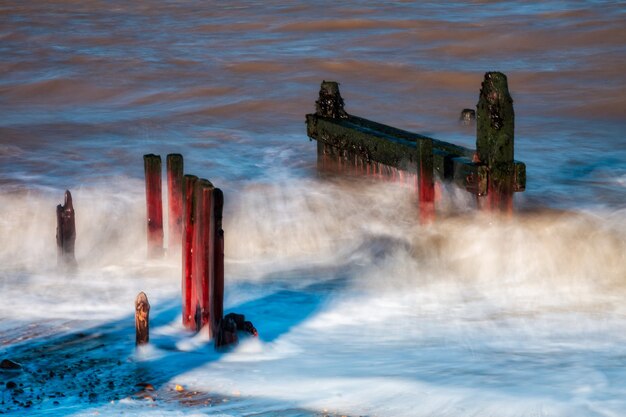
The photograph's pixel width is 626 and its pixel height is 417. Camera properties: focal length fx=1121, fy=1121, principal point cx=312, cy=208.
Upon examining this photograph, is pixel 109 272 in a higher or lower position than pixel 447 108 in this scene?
lower

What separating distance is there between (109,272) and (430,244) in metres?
3.12

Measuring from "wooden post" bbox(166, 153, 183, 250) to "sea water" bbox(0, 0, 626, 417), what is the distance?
170 mm

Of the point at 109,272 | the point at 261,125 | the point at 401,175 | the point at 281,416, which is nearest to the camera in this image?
the point at 281,416

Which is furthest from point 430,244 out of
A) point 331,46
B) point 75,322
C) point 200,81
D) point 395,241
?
point 331,46

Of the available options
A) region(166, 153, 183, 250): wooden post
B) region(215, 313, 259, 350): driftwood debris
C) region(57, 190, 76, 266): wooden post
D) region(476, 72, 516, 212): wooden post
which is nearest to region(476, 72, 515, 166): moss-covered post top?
region(476, 72, 516, 212): wooden post

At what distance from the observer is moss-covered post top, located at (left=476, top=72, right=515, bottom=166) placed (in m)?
9.48

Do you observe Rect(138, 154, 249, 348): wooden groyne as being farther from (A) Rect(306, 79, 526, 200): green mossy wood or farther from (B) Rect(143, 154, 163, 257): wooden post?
(A) Rect(306, 79, 526, 200): green mossy wood

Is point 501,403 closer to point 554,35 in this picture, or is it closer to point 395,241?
point 395,241

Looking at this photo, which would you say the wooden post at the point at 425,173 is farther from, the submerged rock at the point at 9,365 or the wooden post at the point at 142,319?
A: the submerged rock at the point at 9,365

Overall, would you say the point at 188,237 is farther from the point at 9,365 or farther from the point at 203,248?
the point at 9,365

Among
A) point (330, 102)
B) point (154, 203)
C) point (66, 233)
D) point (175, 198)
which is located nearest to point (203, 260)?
point (175, 198)

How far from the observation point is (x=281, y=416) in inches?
273

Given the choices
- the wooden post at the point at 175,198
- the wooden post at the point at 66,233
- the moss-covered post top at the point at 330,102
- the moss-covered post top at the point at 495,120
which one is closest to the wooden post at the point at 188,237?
the wooden post at the point at 175,198

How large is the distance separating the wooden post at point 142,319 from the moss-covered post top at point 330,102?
4.58 meters
